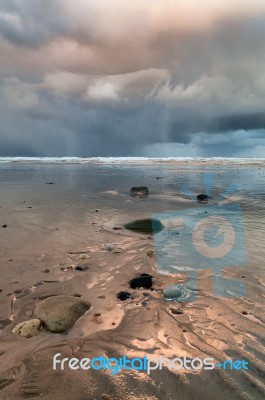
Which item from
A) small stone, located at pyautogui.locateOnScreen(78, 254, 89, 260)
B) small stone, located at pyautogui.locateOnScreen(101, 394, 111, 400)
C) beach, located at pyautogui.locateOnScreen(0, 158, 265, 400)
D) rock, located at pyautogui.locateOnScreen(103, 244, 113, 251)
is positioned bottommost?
small stone, located at pyautogui.locateOnScreen(101, 394, 111, 400)

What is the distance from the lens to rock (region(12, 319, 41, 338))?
158 inches

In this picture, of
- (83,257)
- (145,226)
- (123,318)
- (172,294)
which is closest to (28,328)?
(123,318)

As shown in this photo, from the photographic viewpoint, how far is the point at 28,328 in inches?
160

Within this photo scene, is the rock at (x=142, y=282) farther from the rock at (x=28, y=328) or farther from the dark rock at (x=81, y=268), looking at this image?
the rock at (x=28, y=328)

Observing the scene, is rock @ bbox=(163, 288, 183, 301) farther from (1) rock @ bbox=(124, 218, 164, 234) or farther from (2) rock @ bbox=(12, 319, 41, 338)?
(1) rock @ bbox=(124, 218, 164, 234)

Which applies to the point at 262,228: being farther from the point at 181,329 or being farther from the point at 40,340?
the point at 40,340

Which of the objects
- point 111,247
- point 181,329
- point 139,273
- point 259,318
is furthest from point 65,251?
point 259,318

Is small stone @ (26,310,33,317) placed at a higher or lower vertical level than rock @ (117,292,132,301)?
lower

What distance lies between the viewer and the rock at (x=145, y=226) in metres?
9.62

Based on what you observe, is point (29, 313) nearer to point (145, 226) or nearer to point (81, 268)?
point (81, 268)
